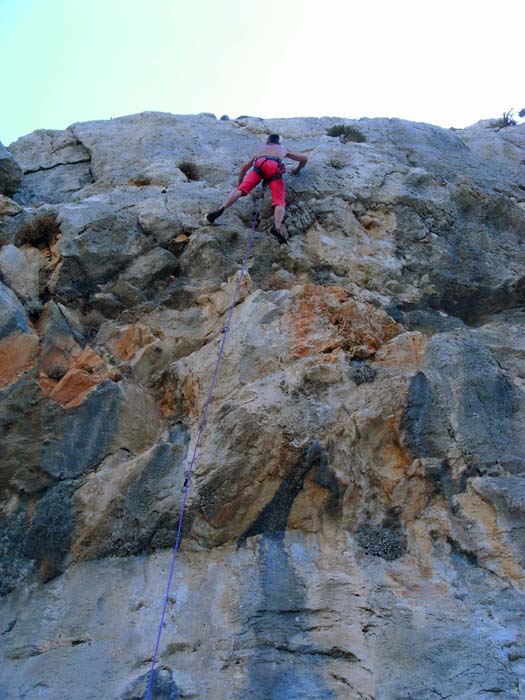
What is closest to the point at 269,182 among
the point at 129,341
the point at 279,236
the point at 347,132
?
the point at 279,236

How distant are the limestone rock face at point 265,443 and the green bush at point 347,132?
1.91 meters

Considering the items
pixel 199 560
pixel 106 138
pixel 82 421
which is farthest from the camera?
pixel 106 138

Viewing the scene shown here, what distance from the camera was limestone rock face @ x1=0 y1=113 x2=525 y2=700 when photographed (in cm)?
513

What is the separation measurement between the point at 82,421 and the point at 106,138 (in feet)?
18.9

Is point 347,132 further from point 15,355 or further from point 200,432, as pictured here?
point 15,355

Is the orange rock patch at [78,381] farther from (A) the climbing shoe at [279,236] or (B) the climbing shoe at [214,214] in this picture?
(A) the climbing shoe at [279,236]

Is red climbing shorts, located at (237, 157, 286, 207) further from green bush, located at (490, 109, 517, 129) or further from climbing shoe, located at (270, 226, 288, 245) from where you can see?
green bush, located at (490, 109, 517, 129)

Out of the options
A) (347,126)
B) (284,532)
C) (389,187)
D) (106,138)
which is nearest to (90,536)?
(284,532)

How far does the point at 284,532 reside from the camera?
19.2ft

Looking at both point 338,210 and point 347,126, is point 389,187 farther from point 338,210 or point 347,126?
point 347,126

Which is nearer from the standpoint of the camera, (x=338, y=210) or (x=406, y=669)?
(x=406, y=669)

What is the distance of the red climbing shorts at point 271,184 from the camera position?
8711 millimetres

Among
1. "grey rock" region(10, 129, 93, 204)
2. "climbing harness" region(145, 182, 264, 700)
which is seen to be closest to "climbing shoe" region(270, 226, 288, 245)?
"climbing harness" region(145, 182, 264, 700)

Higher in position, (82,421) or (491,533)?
(82,421)
